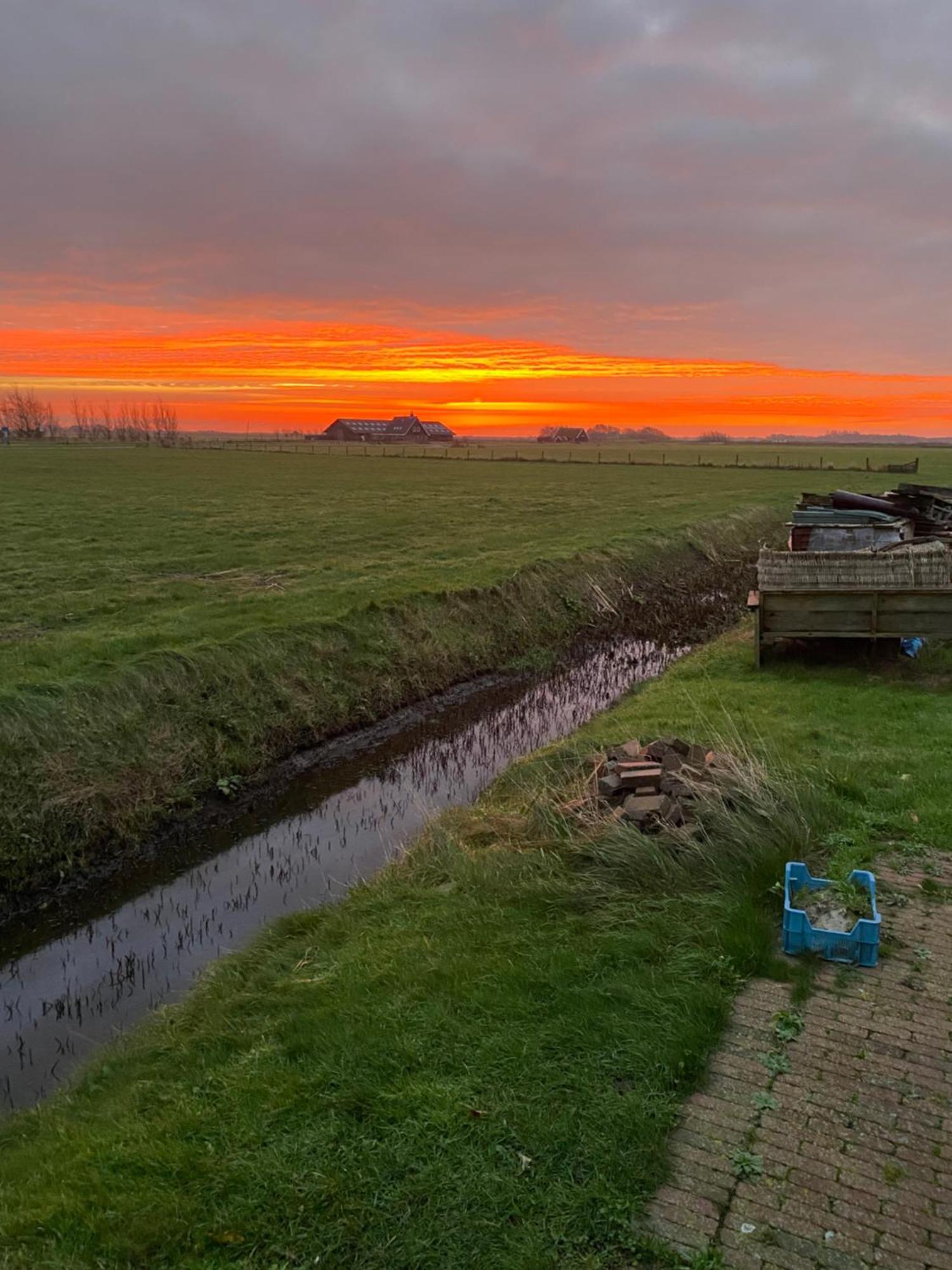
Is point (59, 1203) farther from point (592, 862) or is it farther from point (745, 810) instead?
point (745, 810)

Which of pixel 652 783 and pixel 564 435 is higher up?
pixel 564 435

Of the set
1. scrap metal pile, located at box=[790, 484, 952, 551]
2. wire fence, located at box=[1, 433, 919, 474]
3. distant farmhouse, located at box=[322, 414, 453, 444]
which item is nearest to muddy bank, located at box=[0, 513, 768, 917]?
scrap metal pile, located at box=[790, 484, 952, 551]

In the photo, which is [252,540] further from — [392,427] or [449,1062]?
[392,427]

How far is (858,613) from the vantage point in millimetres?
12594

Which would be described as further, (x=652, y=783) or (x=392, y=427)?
(x=392, y=427)

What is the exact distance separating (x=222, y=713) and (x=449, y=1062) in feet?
24.8

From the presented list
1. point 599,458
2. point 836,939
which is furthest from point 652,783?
point 599,458

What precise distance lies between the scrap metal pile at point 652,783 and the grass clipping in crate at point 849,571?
18.0 ft

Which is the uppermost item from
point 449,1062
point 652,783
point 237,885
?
point 652,783

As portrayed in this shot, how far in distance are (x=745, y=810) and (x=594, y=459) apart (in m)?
73.4

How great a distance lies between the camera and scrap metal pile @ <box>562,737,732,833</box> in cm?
715

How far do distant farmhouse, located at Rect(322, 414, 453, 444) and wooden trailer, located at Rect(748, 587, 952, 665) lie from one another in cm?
13301

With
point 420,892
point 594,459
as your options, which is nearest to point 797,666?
point 420,892

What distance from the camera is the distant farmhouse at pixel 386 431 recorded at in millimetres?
146000
